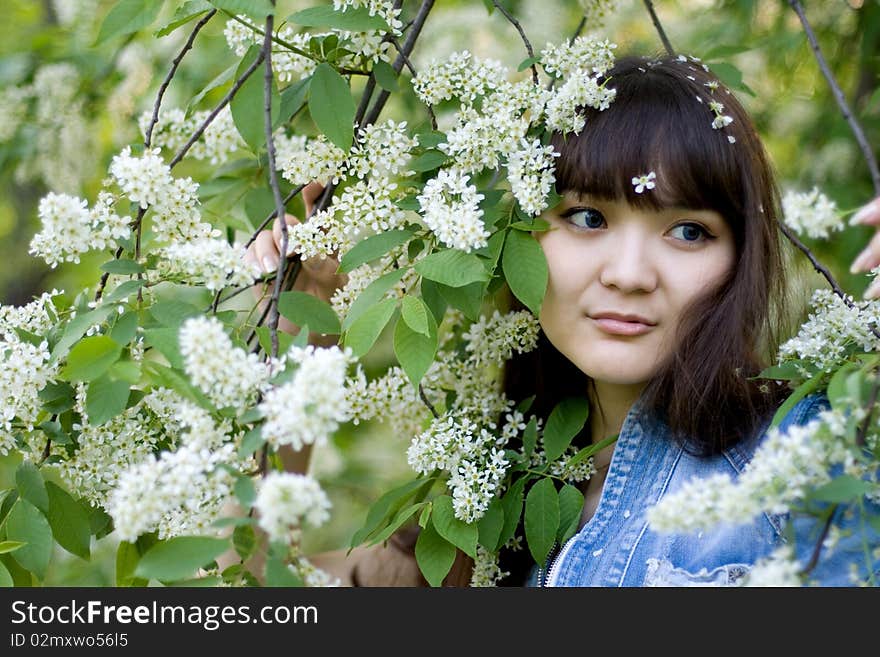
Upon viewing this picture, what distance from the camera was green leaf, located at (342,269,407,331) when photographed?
56.7 inches

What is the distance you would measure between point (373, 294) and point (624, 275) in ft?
1.33

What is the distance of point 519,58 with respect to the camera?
3.74 metres

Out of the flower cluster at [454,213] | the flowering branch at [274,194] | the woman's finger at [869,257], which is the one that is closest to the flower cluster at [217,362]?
the flowering branch at [274,194]

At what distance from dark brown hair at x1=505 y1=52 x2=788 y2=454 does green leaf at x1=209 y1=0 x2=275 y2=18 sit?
549 mm

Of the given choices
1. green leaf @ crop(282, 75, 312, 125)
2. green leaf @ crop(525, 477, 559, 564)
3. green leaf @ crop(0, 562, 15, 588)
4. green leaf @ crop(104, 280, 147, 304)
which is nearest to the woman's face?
green leaf @ crop(525, 477, 559, 564)

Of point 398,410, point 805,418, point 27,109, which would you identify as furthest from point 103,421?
point 27,109

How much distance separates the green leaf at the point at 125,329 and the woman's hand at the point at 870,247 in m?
0.95

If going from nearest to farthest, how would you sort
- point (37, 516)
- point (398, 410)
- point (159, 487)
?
point (159, 487) < point (37, 516) < point (398, 410)

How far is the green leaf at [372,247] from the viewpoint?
1.49 metres

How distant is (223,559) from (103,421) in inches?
33.7

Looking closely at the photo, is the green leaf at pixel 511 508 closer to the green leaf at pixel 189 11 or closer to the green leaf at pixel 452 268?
the green leaf at pixel 452 268

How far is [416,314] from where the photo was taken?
4.58 feet

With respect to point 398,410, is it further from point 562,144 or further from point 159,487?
point 159,487

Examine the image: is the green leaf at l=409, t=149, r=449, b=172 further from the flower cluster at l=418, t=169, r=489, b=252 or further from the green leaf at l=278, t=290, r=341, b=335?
the green leaf at l=278, t=290, r=341, b=335
